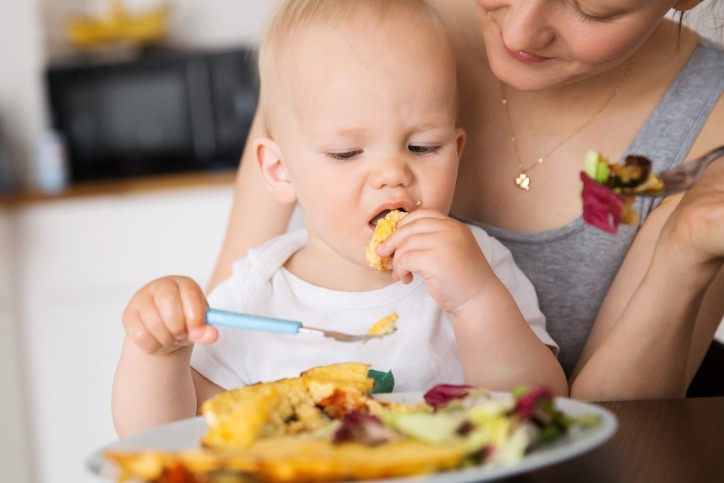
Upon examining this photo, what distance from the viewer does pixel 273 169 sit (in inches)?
51.6

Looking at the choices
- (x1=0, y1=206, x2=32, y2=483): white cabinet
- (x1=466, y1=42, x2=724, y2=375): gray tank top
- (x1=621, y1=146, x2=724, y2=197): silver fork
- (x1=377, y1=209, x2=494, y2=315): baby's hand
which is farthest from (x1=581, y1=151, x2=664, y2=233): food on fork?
(x1=0, y1=206, x2=32, y2=483): white cabinet

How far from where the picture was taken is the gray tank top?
4.67 feet

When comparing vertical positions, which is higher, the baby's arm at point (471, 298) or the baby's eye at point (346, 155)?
the baby's eye at point (346, 155)

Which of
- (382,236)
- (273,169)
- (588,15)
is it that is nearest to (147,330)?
(382,236)

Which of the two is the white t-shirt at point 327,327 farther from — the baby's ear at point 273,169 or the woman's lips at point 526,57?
the woman's lips at point 526,57

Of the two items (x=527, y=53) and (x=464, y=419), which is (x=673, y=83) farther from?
(x=464, y=419)

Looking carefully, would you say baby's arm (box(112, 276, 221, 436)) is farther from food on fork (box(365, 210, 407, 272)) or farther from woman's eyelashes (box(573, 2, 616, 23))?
woman's eyelashes (box(573, 2, 616, 23))

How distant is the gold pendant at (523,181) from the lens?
4.86ft

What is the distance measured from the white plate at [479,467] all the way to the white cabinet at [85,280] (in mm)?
2409

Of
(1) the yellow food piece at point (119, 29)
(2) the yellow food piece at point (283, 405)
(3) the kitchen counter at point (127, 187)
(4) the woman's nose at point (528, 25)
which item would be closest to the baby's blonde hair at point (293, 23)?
(4) the woman's nose at point (528, 25)

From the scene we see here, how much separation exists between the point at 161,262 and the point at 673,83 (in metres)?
2.14

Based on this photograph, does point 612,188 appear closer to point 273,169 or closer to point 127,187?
point 273,169

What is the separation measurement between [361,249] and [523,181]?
0.40 metres

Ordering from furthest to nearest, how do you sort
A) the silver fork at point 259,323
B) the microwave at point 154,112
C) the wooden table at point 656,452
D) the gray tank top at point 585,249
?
the microwave at point 154,112 → the gray tank top at point 585,249 → the silver fork at point 259,323 → the wooden table at point 656,452
